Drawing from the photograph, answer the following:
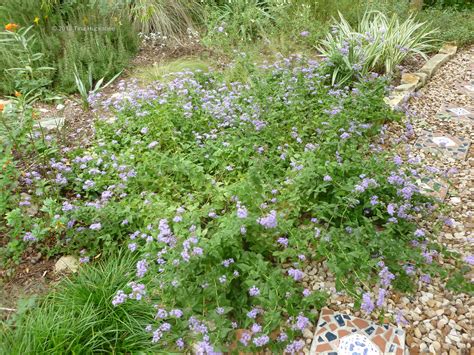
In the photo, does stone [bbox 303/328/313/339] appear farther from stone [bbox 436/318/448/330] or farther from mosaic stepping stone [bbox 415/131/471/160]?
mosaic stepping stone [bbox 415/131/471/160]

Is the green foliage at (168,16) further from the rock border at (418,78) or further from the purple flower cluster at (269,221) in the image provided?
the purple flower cluster at (269,221)

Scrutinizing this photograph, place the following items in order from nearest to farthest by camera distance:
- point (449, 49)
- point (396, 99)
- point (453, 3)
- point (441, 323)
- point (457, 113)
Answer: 1. point (441, 323)
2. point (396, 99)
3. point (457, 113)
4. point (449, 49)
5. point (453, 3)

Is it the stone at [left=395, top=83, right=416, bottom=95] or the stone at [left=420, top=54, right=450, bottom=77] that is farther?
the stone at [left=420, top=54, right=450, bottom=77]

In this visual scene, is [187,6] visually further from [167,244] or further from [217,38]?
[167,244]

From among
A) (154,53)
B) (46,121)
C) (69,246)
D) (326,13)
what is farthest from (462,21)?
(69,246)

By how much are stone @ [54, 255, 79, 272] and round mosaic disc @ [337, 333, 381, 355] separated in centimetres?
162

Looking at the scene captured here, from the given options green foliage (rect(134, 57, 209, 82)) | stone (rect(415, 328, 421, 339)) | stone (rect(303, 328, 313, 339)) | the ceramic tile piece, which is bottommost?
stone (rect(303, 328, 313, 339))

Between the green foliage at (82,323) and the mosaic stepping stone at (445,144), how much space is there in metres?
2.82

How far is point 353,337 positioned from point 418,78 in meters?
3.52

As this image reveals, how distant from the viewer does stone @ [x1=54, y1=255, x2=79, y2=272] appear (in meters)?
2.46

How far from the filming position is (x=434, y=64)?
4.92 m

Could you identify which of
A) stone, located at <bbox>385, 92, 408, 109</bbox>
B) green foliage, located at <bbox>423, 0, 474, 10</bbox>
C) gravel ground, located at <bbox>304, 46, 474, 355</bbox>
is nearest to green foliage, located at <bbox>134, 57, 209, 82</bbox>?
stone, located at <bbox>385, 92, 408, 109</bbox>

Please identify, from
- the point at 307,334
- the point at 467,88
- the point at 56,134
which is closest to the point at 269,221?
the point at 307,334

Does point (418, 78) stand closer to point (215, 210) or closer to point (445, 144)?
point (445, 144)
